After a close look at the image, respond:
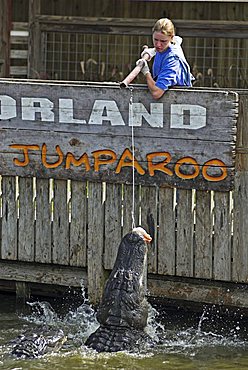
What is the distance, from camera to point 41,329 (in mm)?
8148

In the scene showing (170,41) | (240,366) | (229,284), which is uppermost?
(170,41)

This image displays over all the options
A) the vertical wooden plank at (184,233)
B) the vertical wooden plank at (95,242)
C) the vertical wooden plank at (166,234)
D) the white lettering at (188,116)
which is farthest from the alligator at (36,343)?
the white lettering at (188,116)

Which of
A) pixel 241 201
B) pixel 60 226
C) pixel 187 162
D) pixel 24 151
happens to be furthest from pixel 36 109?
pixel 241 201

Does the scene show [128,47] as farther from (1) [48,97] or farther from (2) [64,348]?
(2) [64,348]

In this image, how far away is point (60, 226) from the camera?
8680 mm

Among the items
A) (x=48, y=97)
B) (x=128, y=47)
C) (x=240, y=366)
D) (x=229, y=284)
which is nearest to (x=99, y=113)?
(x=48, y=97)

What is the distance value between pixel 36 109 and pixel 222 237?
1.94 meters

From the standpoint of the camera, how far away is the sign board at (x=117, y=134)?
26.5ft

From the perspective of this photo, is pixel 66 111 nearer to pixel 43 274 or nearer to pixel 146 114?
pixel 146 114

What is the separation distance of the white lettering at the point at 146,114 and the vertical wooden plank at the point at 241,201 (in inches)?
26.1

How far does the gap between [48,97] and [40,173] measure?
0.66 m

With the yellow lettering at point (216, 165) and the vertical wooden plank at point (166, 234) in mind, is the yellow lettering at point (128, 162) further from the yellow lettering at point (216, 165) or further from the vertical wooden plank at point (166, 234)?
the yellow lettering at point (216, 165)

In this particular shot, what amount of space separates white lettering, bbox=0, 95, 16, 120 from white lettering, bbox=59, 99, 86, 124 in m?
0.44

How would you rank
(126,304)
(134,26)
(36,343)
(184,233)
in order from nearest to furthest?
(36,343), (126,304), (184,233), (134,26)
